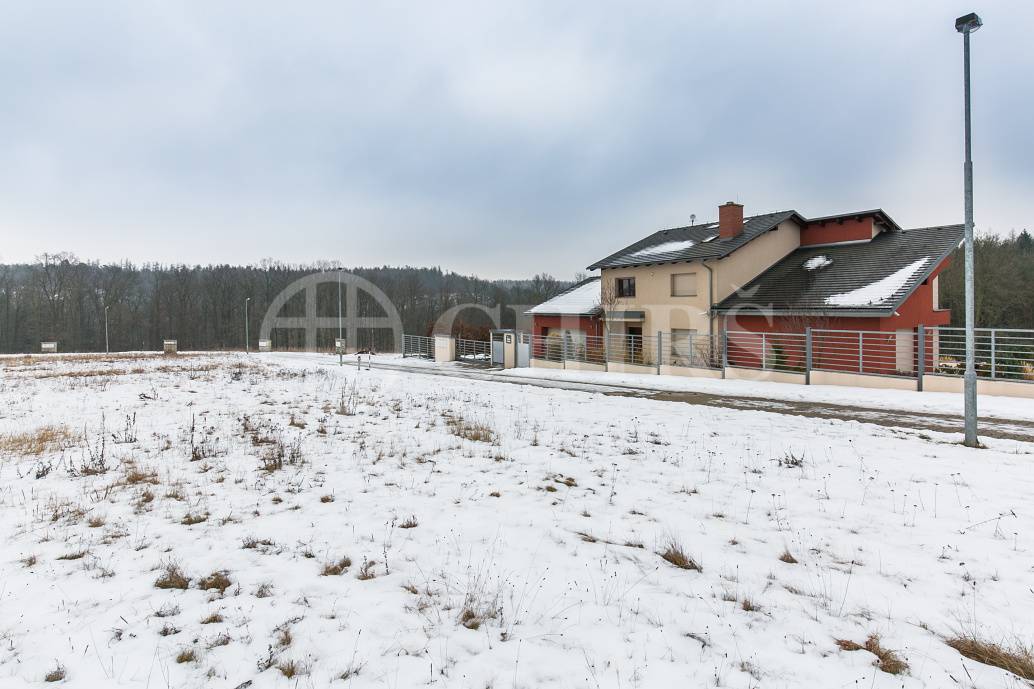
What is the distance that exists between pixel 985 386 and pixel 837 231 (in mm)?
13712

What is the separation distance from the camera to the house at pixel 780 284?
63.8 ft

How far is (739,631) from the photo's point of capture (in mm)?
3328

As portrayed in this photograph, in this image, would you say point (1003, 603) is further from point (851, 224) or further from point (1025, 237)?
point (1025, 237)

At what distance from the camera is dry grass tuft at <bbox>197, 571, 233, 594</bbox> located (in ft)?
12.4

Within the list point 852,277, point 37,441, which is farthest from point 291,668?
point 852,277

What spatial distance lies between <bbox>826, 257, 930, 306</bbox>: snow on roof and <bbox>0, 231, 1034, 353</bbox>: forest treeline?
129 feet

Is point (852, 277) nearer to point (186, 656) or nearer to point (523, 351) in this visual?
point (523, 351)

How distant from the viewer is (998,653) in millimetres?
3100

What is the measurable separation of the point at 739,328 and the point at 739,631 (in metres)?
22.1

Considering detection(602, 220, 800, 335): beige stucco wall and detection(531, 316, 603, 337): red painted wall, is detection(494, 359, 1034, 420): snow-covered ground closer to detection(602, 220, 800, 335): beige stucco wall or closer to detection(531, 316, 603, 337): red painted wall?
detection(602, 220, 800, 335): beige stucco wall

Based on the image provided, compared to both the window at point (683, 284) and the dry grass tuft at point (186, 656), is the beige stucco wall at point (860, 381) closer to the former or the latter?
the window at point (683, 284)

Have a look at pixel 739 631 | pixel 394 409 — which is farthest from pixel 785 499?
pixel 394 409

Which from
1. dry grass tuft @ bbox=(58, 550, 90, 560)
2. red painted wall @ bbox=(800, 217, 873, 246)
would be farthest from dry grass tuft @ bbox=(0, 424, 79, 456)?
red painted wall @ bbox=(800, 217, 873, 246)

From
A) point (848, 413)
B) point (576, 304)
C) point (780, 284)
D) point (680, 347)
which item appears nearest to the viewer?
point (848, 413)
